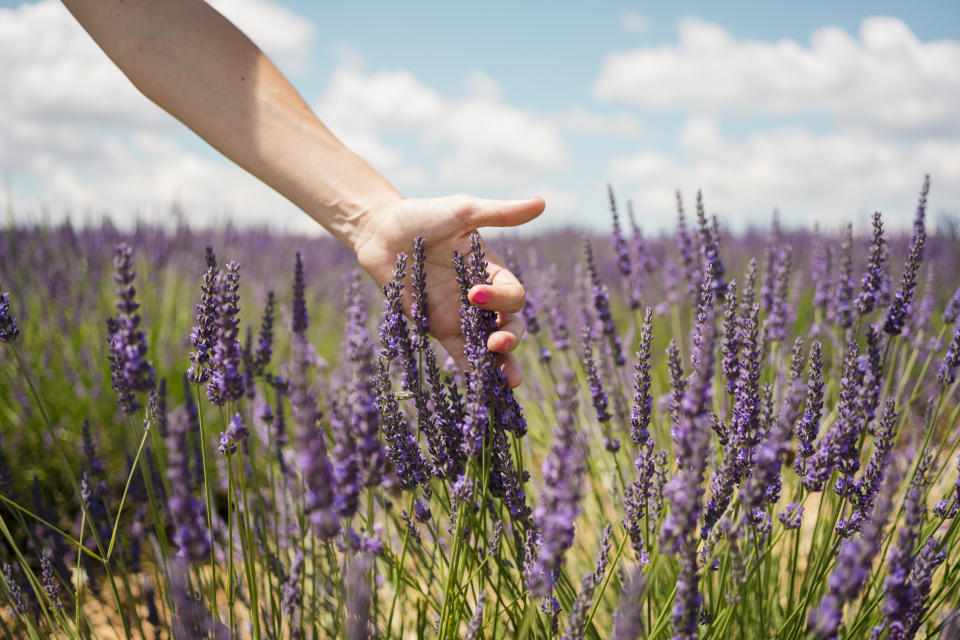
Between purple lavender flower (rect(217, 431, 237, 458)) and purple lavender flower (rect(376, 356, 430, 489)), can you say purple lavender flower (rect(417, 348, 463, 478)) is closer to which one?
purple lavender flower (rect(376, 356, 430, 489))

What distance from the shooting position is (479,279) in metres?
1.44

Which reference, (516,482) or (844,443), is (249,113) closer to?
(516,482)

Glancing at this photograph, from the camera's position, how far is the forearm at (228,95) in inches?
73.9

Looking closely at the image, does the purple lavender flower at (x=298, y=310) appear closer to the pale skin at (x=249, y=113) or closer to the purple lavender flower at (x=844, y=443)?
the pale skin at (x=249, y=113)

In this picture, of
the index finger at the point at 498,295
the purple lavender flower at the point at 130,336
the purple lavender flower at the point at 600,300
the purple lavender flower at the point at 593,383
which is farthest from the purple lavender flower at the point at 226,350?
the purple lavender flower at the point at 600,300

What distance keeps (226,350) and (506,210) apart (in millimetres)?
910

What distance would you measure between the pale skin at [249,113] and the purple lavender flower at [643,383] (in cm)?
59

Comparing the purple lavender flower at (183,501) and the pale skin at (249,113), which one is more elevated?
the pale skin at (249,113)

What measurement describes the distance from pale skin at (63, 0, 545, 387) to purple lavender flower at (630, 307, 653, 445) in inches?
23.1

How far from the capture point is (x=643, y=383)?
126 centimetres

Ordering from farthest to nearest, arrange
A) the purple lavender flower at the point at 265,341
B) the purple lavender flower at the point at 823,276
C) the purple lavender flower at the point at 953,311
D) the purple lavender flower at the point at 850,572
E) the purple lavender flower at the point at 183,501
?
the purple lavender flower at the point at 823,276
the purple lavender flower at the point at 953,311
the purple lavender flower at the point at 265,341
the purple lavender flower at the point at 850,572
the purple lavender flower at the point at 183,501

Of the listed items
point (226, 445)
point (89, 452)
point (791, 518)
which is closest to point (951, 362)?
point (791, 518)

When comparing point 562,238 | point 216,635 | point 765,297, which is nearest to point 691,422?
point 216,635

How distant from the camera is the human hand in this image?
163 cm
